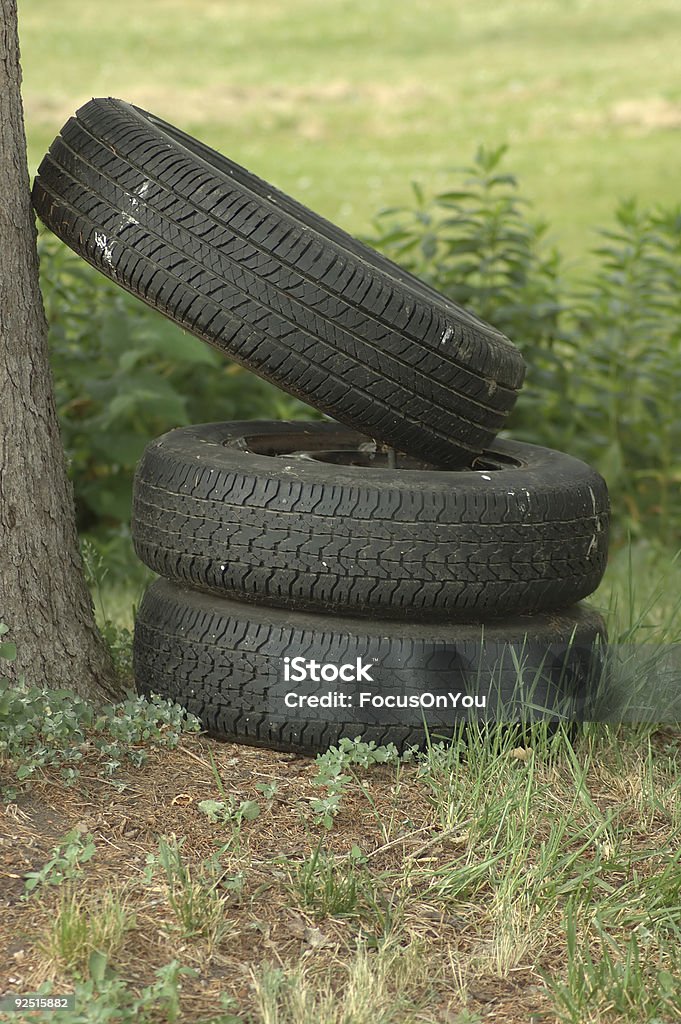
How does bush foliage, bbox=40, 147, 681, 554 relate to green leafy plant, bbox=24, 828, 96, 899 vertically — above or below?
above

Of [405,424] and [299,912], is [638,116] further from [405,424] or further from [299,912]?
[299,912]

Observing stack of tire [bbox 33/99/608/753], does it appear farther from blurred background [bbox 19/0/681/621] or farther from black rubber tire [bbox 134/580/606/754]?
blurred background [bbox 19/0/681/621]

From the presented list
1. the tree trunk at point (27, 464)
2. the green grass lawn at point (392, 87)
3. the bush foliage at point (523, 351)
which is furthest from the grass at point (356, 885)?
the green grass lawn at point (392, 87)

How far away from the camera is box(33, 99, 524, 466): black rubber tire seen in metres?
3.75

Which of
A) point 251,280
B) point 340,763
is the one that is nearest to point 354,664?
point 340,763

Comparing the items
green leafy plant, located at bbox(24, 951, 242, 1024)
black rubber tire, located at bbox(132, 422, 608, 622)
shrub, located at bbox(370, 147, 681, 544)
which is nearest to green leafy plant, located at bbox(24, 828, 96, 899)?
green leafy plant, located at bbox(24, 951, 242, 1024)

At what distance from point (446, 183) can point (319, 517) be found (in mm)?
13951

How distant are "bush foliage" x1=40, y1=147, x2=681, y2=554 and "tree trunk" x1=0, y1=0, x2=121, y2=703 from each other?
8.44 ft

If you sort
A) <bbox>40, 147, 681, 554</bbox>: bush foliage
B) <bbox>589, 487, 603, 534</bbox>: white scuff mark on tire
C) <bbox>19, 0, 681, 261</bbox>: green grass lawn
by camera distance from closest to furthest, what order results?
<bbox>589, 487, 603, 534</bbox>: white scuff mark on tire < <bbox>40, 147, 681, 554</bbox>: bush foliage < <bbox>19, 0, 681, 261</bbox>: green grass lawn

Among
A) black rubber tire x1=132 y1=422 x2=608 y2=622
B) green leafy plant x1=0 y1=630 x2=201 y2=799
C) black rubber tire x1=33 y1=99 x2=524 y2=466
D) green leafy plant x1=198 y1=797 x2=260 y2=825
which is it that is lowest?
green leafy plant x1=198 y1=797 x2=260 y2=825

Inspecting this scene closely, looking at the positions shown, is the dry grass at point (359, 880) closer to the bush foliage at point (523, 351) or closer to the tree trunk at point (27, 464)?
the tree trunk at point (27, 464)

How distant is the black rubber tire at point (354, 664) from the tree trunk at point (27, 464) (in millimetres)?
343

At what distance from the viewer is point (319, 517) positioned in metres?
3.64

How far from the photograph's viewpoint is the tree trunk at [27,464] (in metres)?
3.74
